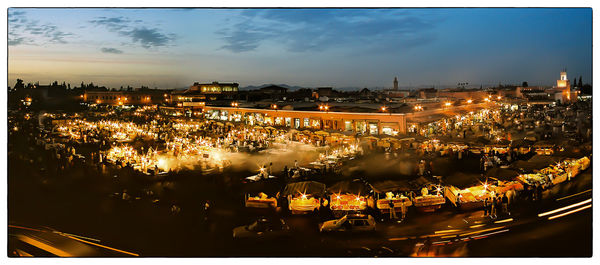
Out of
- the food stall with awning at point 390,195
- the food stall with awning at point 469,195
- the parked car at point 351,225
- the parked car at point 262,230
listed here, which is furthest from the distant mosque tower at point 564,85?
the parked car at point 262,230

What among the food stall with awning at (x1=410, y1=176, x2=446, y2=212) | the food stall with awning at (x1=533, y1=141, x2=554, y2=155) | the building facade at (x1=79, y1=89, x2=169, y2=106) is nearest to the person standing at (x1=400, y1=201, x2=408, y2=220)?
the food stall with awning at (x1=410, y1=176, x2=446, y2=212)

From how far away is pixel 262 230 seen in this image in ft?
20.4

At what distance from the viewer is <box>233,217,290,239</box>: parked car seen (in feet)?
20.3

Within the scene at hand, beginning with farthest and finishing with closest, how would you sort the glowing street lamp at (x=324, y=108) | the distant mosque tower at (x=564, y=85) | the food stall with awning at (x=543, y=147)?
1. the glowing street lamp at (x=324, y=108)
2. the food stall with awning at (x=543, y=147)
3. the distant mosque tower at (x=564, y=85)

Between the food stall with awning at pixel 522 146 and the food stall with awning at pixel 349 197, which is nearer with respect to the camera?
the food stall with awning at pixel 349 197

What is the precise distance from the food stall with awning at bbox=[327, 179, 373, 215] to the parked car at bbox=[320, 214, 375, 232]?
2.23 ft

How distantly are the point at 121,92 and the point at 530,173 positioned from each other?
51.9 metres

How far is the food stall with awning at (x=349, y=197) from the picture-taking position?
23.6 feet

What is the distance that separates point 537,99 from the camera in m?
22.1

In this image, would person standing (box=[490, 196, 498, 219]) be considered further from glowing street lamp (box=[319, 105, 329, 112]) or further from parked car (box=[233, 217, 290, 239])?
glowing street lamp (box=[319, 105, 329, 112])

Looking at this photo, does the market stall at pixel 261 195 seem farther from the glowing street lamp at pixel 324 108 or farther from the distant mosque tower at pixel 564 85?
the glowing street lamp at pixel 324 108

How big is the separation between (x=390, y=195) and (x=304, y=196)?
1852 mm

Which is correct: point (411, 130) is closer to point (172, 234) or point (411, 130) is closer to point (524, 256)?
point (524, 256)

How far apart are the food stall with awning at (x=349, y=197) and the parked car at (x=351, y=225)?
2.23 ft
